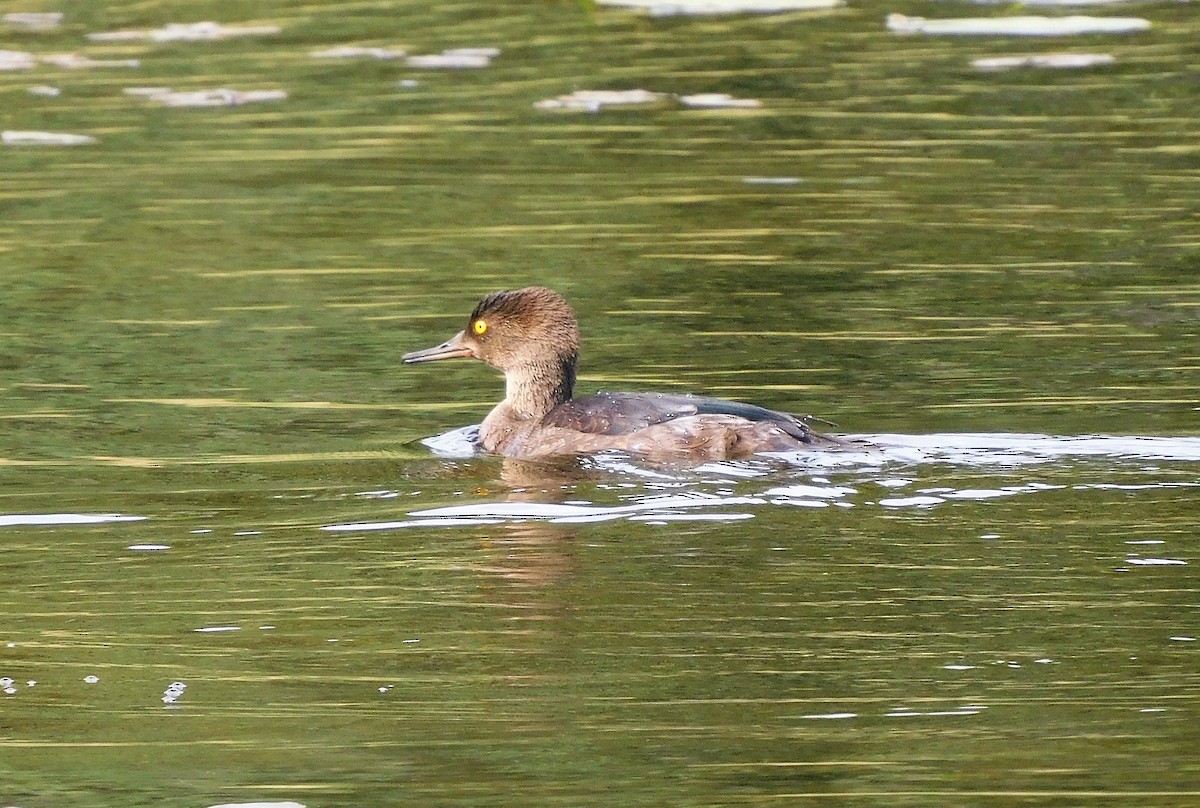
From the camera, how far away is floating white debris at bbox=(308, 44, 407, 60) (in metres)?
17.6

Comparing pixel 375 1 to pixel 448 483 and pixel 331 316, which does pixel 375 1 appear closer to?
pixel 331 316

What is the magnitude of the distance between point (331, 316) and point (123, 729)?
5.64 meters

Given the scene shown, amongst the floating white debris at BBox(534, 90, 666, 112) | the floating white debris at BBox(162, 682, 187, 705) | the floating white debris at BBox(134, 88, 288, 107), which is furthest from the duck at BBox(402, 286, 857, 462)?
the floating white debris at BBox(134, 88, 288, 107)

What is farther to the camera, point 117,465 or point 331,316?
point 331,316

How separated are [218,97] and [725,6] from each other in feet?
15.5

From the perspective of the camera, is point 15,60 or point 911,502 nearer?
point 911,502

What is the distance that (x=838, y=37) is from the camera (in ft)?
58.5

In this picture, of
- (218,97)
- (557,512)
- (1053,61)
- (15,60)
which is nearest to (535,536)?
(557,512)

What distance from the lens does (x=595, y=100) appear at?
15977 mm

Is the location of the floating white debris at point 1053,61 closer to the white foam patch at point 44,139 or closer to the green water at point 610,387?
the green water at point 610,387

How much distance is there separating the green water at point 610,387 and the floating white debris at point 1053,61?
23cm

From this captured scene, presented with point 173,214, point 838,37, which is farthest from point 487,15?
point 173,214

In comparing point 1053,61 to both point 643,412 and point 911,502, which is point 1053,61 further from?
point 911,502

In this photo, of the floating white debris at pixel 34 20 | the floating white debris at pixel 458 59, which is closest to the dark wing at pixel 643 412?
the floating white debris at pixel 458 59
